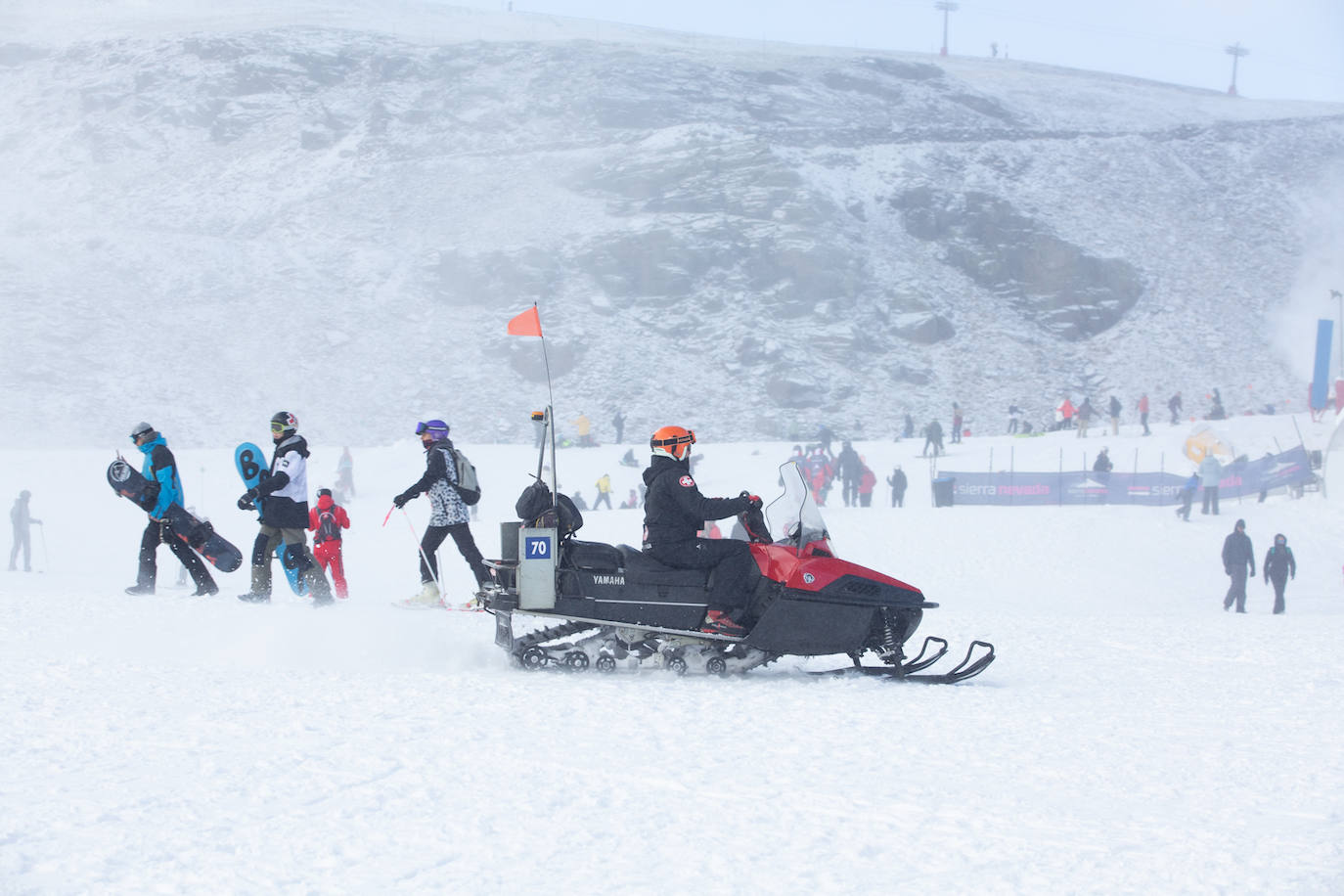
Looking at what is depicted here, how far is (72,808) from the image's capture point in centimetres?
347

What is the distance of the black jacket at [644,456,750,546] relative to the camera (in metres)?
6.31

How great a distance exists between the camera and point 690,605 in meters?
6.48

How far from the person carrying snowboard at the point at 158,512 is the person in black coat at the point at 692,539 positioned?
4200 mm

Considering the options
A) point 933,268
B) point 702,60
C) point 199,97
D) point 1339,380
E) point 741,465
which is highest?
point 702,60

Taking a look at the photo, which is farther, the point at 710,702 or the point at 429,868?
the point at 710,702

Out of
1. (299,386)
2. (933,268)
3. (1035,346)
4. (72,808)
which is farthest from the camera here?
(933,268)

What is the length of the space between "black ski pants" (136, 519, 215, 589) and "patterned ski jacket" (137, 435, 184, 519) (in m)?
0.15

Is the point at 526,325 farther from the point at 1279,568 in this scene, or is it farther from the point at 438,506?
the point at 1279,568

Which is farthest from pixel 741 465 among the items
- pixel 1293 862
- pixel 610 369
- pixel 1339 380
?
pixel 1293 862

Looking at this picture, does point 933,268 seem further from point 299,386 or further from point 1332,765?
point 1332,765

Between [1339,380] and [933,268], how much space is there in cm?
2737

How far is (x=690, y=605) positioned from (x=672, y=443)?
894mm

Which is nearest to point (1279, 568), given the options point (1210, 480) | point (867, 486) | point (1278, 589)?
point (1278, 589)

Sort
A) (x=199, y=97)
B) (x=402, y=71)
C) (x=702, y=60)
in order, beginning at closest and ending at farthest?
1. (x=199, y=97)
2. (x=402, y=71)
3. (x=702, y=60)
